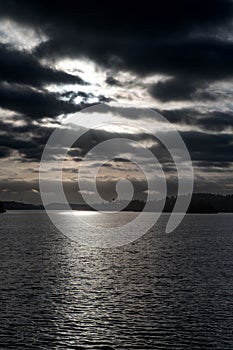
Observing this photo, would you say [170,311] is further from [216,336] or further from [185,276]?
[185,276]

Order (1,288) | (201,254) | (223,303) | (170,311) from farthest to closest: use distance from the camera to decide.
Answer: (201,254) → (1,288) → (223,303) → (170,311)

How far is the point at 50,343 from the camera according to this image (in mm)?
43312

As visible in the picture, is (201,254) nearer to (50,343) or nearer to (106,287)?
(106,287)

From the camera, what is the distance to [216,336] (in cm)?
4556

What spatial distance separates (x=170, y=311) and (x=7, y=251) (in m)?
84.7

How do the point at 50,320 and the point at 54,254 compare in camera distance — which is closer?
the point at 50,320

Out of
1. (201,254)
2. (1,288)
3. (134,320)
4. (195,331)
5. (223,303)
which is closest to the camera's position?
(195,331)

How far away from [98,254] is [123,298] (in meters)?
64.8

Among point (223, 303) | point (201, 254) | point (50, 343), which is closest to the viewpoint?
point (50, 343)

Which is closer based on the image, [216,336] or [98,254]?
[216,336]

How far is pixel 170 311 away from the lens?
182ft

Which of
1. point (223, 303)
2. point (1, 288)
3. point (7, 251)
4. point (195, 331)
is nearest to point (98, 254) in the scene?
point (7, 251)

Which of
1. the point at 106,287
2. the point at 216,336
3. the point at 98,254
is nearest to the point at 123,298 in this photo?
the point at 106,287

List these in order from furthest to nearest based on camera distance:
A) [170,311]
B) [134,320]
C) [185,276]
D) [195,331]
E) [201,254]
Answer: [201,254], [185,276], [170,311], [134,320], [195,331]
